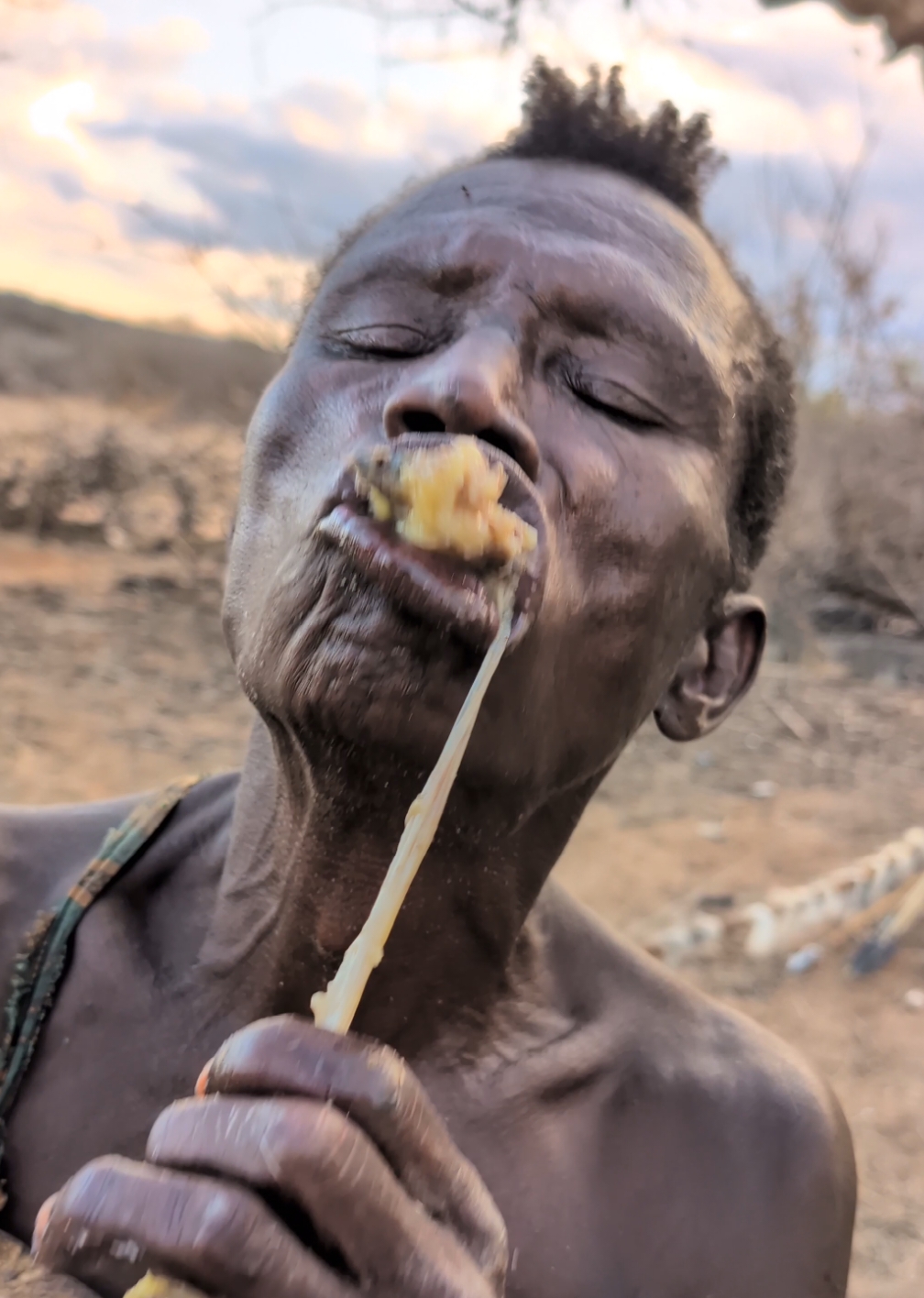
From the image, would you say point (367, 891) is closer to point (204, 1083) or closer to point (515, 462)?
point (204, 1083)

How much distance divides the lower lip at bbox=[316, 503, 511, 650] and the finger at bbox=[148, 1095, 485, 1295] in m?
0.39

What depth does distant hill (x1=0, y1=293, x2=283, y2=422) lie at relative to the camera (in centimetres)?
2125

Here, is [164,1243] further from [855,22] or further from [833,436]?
[833,436]

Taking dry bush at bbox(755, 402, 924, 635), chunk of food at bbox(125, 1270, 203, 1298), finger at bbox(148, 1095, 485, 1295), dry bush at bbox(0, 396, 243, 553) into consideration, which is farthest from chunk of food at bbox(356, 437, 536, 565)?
dry bush at bbox(0, 396, 243, 553)

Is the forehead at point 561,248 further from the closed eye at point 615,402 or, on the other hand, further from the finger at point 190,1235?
the finger at point 190,1235

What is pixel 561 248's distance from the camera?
1.13 meters

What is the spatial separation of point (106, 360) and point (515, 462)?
26.7m

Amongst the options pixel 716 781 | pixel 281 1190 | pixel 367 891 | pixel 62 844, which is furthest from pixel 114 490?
pixel 281 1190

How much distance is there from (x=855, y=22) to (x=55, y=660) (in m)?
5.20

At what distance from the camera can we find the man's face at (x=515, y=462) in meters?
0.86

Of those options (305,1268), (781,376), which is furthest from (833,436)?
(305,1268)

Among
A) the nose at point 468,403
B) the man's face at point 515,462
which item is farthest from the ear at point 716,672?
the nose at point 468,403

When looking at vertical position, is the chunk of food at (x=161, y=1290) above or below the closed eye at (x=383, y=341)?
below

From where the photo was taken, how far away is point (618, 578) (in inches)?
41.9
